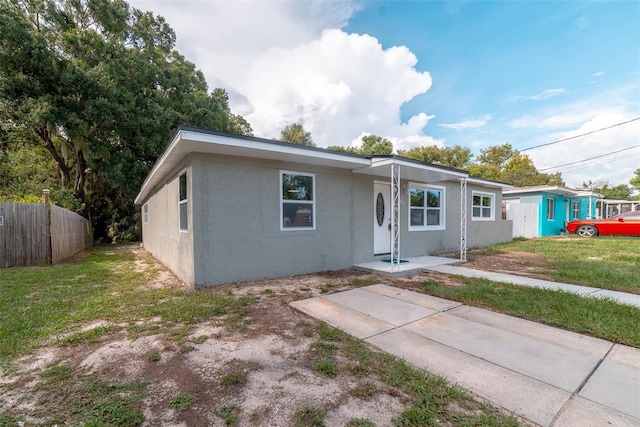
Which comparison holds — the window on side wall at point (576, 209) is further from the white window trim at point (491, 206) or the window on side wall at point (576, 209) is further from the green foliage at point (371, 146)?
the green foliage at point (371, 146)

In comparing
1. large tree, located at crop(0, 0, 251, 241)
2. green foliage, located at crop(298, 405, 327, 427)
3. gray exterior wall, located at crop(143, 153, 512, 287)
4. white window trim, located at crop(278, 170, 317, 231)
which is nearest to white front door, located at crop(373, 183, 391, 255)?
gray exterior wall, located at crop(143, 153, 512, 287)

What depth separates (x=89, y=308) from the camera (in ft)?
13.7

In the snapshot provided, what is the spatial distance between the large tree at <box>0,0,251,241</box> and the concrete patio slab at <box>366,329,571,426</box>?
15190mm

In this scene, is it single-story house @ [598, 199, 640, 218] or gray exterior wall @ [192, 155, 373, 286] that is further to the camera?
single-story house @ [598, 199, 640, 218]

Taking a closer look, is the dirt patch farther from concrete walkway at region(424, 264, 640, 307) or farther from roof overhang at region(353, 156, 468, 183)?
concrete walkway at region(424, 264, 640, 307)

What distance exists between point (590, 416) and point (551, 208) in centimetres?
1964

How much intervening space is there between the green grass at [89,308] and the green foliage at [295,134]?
2362 cm

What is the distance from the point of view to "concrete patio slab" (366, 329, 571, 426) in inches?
78.7

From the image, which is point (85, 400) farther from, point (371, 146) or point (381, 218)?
point (371, 146)

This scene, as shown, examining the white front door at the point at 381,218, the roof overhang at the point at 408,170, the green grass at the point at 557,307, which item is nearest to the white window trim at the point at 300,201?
the roof overhang at the point at 408,170

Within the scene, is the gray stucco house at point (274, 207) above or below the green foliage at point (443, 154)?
below

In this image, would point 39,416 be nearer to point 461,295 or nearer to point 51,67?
point 461,295

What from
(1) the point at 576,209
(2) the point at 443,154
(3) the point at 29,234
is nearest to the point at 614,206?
(1) the point at 576,209

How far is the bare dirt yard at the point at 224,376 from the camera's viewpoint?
1.94 meters
